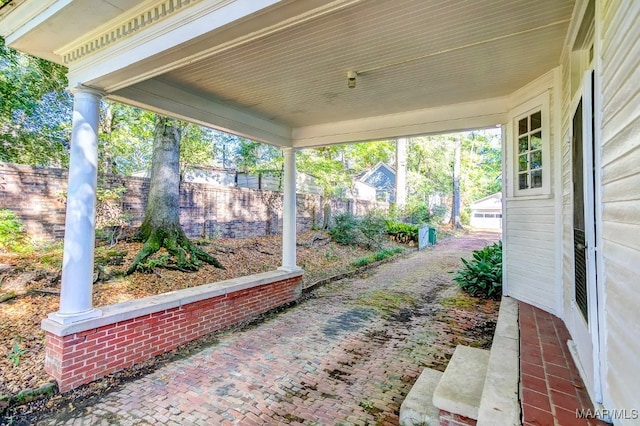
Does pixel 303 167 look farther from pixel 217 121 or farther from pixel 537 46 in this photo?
pixel 537 46

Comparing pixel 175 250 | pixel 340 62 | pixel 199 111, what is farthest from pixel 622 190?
pixel 175 250

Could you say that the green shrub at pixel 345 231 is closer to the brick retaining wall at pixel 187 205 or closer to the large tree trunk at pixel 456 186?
the brick retaining wall at pixel 187 205

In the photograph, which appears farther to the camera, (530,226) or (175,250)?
(175,250)

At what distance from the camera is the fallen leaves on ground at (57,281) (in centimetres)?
321

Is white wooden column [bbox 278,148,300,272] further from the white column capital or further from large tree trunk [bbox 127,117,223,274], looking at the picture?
the white column capital

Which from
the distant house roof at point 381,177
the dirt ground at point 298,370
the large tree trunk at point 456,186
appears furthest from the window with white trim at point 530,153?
the distant house roof at point 381,177

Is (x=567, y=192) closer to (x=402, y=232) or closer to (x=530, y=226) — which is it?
(x=530, y=226)

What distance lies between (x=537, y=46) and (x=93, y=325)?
5.05 metres

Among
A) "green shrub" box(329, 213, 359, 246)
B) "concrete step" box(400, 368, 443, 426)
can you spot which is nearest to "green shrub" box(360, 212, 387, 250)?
"green shrub" box(329, 213, 359, 246)

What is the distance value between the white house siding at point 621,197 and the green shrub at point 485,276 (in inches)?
181

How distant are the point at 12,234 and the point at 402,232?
40.0 feet

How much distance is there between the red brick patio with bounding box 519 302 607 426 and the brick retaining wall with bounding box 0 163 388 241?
7237 mm

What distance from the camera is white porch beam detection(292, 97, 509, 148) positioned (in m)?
4.44

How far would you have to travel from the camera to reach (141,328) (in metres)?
3.52
